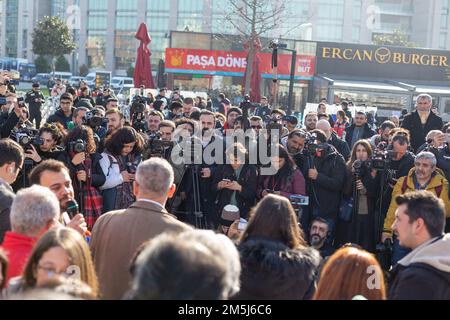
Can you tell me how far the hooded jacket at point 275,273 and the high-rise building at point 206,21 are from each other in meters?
60.2

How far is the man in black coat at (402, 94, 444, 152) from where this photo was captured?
402 inches

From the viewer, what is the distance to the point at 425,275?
3615 mm

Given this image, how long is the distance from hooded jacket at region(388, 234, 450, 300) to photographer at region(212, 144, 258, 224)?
12.4 feet

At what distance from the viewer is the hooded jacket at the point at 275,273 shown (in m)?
3.53

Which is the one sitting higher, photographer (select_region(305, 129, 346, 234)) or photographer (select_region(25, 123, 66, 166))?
photographer (select_region(25, 123, 66, 166))

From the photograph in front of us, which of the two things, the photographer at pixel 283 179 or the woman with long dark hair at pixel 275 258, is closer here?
the woman with long dark hair at pixel 275 258

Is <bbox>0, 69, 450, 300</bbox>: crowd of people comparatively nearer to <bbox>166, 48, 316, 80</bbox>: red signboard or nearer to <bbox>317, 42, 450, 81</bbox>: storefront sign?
<bbox>166, 48, 316, 80</bbox>: red signboard

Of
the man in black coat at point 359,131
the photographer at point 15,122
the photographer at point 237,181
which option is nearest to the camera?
the photographer at point 237,181

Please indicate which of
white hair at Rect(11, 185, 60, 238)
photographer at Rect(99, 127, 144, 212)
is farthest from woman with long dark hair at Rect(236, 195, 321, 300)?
photographer at Rect(99, 127, 144, 212)

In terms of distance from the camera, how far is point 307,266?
12.1ft

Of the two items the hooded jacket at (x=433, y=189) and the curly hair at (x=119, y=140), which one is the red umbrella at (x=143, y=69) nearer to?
the curly hair at (x=119, y=140)

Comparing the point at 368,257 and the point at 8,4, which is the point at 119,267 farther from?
the point at 8,4

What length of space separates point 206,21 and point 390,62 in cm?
3557

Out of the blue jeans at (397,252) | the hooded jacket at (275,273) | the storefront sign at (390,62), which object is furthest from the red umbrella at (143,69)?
the storefront sign at (390,62)
